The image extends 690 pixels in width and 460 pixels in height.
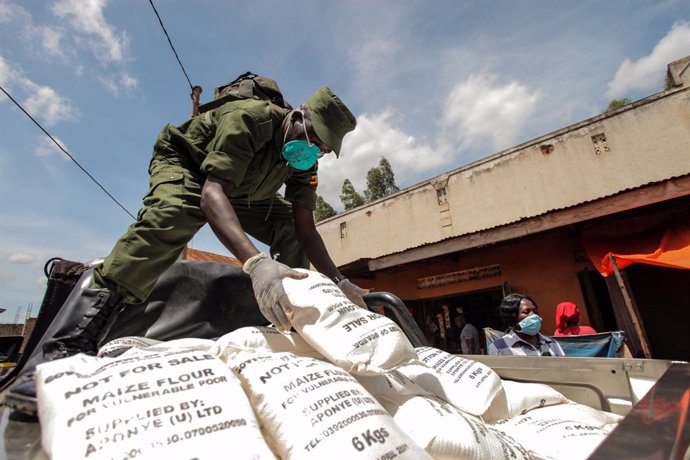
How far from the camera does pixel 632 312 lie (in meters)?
4.55

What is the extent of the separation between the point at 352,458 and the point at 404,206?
11.8 m

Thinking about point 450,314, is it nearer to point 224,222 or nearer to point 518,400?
point 518,400

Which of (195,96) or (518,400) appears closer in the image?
(518,400)

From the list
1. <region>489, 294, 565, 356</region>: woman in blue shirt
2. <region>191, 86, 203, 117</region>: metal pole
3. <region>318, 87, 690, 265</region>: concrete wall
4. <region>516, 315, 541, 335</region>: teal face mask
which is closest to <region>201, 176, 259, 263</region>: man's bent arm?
<region>489, 294, 565, 356</region>: woman in blue shirt

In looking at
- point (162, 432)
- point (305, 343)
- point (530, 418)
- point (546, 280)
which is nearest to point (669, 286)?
point (546, 280)

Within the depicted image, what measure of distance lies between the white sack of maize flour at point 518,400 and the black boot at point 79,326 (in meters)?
1.20

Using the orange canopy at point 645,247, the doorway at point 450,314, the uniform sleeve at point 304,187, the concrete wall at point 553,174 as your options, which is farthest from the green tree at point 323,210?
the uniform sleeve at point 304,187

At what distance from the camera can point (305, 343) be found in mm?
1013

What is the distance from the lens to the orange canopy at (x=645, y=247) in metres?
4.68

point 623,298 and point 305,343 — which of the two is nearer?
point 305,343

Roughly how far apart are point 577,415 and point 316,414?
81 centimetres

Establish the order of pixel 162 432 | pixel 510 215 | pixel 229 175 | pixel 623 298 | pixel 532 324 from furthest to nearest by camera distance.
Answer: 1. pixel 510 215
2. pixel 623 298
3. pixel 532 324
4. pixel 229 175
5. pixel 162 432

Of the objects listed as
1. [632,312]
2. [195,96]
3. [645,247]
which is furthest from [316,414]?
[195,96]

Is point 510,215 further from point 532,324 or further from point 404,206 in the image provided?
point 532,324
